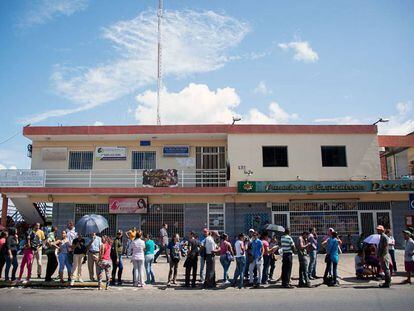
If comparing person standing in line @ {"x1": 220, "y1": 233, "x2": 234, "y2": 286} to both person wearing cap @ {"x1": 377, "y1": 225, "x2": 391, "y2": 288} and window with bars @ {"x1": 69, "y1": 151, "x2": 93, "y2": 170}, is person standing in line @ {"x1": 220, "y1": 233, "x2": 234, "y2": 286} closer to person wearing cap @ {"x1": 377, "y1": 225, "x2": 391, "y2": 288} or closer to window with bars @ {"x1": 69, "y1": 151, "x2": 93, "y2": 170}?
person wearing cap @ {"x1": 377, "y1": 225, "x2": 391, "y2": 288}

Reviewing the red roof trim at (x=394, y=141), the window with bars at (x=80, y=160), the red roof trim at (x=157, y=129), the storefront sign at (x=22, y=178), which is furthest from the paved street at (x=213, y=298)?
the red roof trim at (x=394, y=141)

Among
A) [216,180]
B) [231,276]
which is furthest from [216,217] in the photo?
[231,276]

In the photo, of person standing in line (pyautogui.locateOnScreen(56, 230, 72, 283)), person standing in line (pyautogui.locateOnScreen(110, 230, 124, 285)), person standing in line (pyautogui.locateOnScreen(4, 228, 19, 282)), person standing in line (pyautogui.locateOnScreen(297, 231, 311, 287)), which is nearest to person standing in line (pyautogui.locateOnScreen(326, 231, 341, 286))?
person standing in line (pyautogui.locateOnScreen(297, 231, 311, 287))

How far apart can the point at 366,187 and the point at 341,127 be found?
3608mm

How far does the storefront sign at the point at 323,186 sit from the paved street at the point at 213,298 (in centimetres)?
762

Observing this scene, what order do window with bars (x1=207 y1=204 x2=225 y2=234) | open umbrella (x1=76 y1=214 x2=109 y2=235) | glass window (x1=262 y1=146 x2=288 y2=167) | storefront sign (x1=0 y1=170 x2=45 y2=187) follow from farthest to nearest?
glass window (x1=262 y1=146 x2=288 y2=167) < window with bars (x1=207 y1=204 x2=225 y2=234) < storefront sign (x1=0 y1=170 x2=45 y2=187) < open umbrella (x1=76 y1=214 x2=109 y2=235)

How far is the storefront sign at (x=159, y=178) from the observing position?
67.4ft

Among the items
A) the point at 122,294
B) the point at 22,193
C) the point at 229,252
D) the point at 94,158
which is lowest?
the point at 122,294

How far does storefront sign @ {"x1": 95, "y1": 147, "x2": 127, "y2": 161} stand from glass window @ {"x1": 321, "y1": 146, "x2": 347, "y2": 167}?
434 inches

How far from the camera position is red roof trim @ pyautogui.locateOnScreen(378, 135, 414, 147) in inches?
952

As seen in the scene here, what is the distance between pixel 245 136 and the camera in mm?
21266

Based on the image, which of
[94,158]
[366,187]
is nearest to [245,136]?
[366,187]

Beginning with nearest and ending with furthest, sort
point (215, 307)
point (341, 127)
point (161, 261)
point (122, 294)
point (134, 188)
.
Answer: point (215, 307) → point (122, 294) → point (161, 261) → point (134, 188) → point (341, 127)

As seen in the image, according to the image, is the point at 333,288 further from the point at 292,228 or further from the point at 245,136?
the point at 245,136
